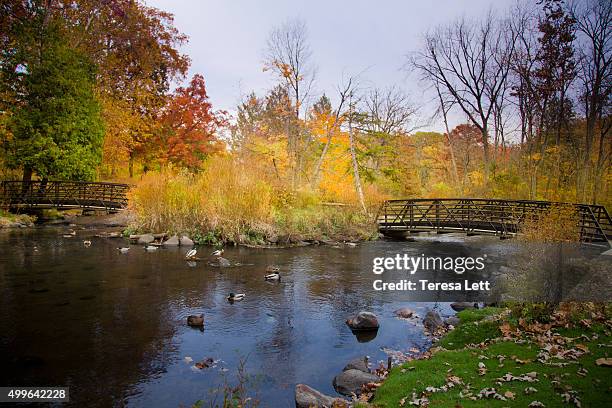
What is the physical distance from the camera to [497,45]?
24094 mm

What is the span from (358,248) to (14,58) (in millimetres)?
21241

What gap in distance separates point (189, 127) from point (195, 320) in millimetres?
26991

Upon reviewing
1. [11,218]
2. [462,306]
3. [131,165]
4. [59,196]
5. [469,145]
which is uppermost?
[469,145]

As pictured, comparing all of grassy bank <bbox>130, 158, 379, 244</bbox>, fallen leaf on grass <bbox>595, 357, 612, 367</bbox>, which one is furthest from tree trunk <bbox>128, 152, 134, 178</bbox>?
fallen leaf on grass <bbox>595, 357, 612, 367</bbox>

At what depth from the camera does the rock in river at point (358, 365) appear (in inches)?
225

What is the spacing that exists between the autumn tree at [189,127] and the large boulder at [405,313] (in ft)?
82.2

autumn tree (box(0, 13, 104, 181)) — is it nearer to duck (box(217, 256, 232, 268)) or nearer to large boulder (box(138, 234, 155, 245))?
large boulder (box(138, 234, 155, 245))

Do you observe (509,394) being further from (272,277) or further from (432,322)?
(272,277)

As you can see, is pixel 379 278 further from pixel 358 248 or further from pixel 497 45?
pixel 497 45

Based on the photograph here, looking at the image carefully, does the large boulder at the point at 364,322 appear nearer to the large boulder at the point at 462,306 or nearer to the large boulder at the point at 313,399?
the large boulder at the point at 462,306

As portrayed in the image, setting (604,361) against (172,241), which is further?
(172,241)

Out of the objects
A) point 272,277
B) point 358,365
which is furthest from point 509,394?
point 272,277

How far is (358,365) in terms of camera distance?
5.77 meters

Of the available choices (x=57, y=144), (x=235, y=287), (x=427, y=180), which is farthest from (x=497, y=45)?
(x=57, y=144)
